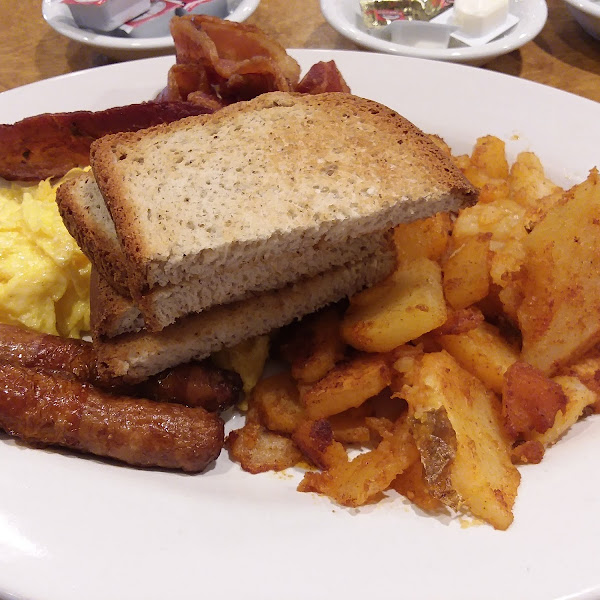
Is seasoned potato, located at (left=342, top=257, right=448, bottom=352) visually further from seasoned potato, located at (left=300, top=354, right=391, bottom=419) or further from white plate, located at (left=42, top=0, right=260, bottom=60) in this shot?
white plate, located at (left=42, top=0, right=260, bottom=60)

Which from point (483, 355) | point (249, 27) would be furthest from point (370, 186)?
point (249, 27)

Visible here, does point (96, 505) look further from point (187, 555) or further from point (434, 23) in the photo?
point (434, 23)

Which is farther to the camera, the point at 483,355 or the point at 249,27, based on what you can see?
the point at 249,27

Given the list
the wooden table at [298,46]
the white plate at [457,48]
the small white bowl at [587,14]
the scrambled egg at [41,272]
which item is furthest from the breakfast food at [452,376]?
the small white bowl at [587,14]

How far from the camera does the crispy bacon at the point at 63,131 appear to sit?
7.72ft

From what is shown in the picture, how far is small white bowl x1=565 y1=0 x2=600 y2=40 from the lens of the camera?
342 cm

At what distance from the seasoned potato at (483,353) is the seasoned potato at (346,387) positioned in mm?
224

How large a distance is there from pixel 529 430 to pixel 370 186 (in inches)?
33.0

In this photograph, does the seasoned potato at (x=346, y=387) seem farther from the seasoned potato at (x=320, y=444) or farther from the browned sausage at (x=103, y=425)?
the browned sausage at (x=103, y=425)

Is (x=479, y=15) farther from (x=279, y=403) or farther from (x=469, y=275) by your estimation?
(x=279, y=403)

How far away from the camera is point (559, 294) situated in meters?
1.69

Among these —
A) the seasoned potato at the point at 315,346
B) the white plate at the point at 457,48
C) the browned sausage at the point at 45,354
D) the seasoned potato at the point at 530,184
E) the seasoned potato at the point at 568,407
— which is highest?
the white plate at the point at 457,48

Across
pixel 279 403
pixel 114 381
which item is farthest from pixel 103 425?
pixel 279 403

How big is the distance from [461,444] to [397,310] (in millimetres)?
445
